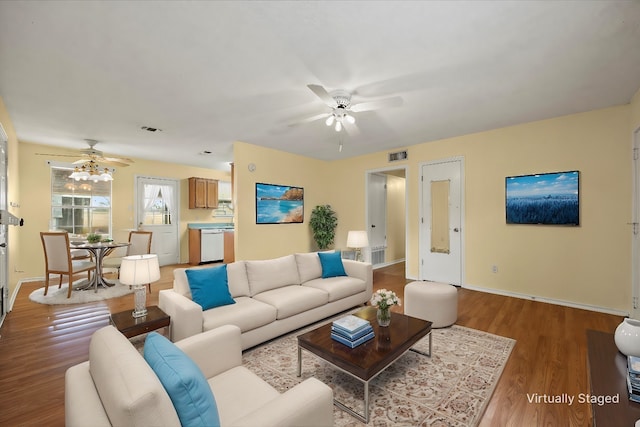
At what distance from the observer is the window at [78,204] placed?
552cm

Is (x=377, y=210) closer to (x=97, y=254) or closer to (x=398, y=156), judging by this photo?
(x=398, y=156)

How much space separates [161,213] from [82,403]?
6777 millimetres

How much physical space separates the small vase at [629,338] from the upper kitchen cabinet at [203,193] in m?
7.53

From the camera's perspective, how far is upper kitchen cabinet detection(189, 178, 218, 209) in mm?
7209

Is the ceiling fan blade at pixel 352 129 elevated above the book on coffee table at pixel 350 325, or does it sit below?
above

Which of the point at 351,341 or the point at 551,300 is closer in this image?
the point at 351,341

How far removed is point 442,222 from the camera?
16.5ft

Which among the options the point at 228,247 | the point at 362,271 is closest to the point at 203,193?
the point at 228,247

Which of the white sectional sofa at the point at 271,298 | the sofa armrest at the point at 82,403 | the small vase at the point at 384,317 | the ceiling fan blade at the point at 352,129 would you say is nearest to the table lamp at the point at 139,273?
the white sectional sofa at the point at 271,298

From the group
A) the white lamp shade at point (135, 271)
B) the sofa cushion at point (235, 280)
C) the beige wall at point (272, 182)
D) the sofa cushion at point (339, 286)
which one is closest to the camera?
the white lamp shade at point (135, 271)

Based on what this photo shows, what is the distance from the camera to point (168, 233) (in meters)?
7.04

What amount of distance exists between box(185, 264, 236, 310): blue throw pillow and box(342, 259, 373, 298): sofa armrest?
1736 millimetres

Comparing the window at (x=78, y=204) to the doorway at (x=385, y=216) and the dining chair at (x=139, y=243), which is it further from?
the doorway at (x=385, y=216)

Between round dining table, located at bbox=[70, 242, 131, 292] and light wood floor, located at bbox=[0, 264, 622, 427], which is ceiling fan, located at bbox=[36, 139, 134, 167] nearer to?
round dining table, located at bbox=[70, 242, 131, 292]
